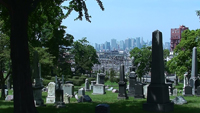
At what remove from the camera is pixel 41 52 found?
2872cm

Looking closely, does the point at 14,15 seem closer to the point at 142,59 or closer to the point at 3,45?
the point at 3,45

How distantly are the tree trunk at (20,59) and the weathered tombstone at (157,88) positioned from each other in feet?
15.8

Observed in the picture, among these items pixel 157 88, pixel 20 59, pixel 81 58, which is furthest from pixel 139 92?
pixel 81 58

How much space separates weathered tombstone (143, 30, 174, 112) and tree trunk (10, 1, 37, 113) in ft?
15.8

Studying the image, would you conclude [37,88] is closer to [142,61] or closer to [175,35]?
[142,61]

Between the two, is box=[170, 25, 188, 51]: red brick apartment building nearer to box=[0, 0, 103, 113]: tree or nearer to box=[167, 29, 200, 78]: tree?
box=[167, 29, 200, 78]: tree

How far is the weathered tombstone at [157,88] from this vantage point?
1156 cm

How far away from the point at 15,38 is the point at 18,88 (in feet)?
5.50

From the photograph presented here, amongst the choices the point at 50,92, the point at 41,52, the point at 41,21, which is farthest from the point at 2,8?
the point at 41,52

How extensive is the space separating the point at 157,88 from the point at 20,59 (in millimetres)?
5424

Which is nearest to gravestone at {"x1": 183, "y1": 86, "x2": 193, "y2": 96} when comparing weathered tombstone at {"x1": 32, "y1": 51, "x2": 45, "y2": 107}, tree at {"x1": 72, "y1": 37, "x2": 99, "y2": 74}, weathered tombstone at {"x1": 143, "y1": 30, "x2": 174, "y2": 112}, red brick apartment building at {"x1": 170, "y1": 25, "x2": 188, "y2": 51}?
weathered tombstone at {"x1": 143, "y1": 30, "x2": 174, "y2": 112}

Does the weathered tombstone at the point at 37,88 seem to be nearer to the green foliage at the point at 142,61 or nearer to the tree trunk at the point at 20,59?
the tree trunk at the point at 20,59

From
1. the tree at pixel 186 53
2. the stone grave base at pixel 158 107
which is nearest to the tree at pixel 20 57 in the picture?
the stone grave base at pixel 158 107

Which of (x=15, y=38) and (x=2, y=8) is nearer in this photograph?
(x=15, y=38)
